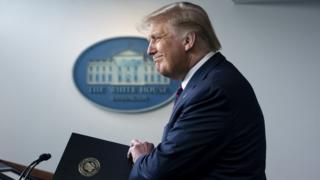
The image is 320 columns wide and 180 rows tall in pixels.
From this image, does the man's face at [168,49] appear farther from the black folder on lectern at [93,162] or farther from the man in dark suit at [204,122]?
the black folder on lectern at [93,162]

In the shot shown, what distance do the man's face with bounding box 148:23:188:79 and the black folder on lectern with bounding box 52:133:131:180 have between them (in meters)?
0.36

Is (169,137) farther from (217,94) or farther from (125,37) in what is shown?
(125,37)

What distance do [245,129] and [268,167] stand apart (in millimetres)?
1726

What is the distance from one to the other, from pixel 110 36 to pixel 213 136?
200 centimetres

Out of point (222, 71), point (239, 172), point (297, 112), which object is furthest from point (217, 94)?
point (297, 112)

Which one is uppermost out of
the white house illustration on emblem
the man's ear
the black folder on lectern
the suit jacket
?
the man's ear

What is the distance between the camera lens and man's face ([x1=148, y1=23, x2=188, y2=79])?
1249mm

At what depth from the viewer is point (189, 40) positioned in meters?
1.23

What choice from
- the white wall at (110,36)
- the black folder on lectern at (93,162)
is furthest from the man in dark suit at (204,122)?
the white wall at (110,36)

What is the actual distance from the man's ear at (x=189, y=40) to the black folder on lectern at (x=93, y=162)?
1.49 feet

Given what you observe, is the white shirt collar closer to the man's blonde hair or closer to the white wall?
the man's blonde hair

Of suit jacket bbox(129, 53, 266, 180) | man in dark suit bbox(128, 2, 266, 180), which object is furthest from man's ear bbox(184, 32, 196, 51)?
suit jacket bbox(129, 53, 266, 180)

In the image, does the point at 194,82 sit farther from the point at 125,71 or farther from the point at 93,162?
the point at 125,71

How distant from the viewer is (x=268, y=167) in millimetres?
2701
